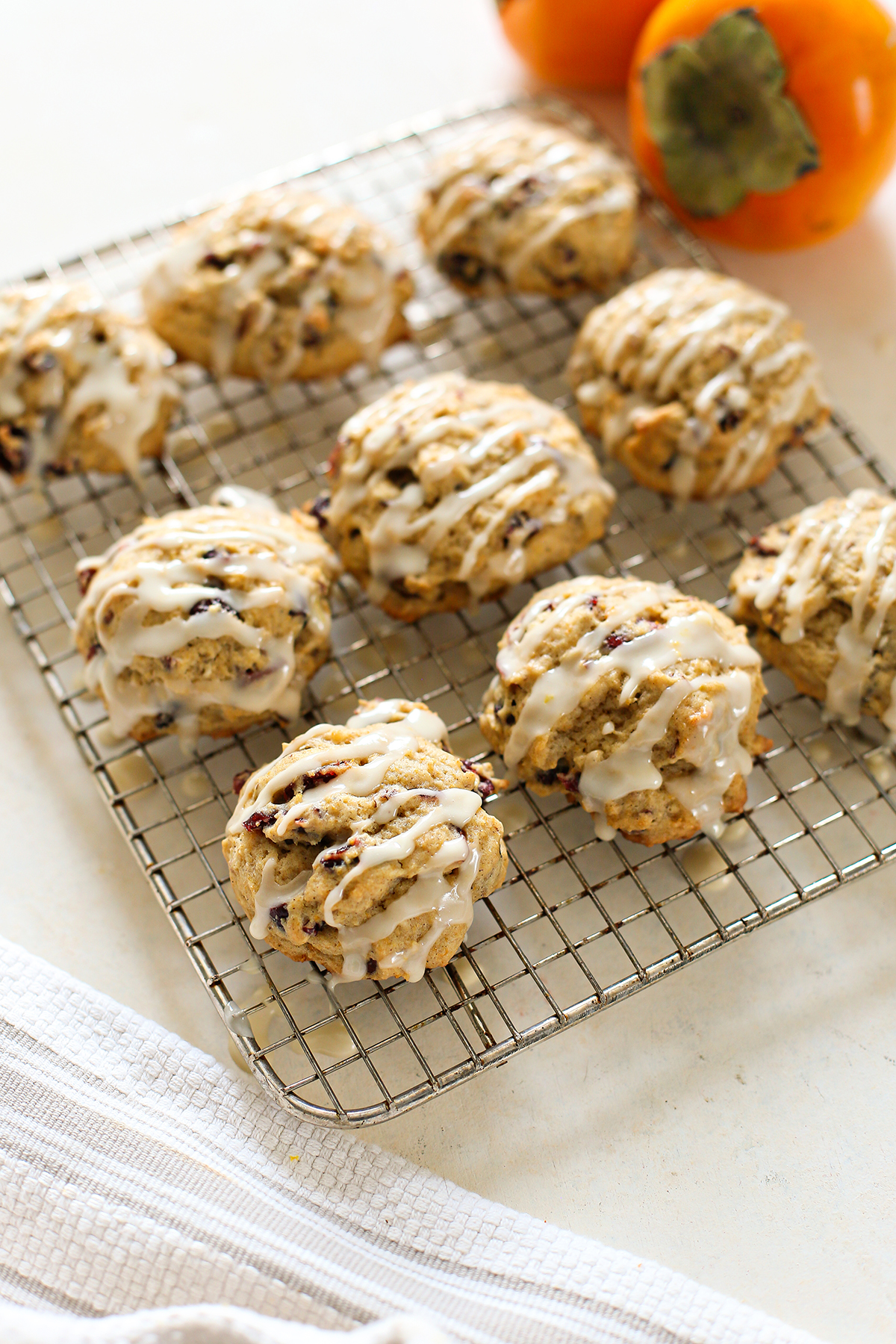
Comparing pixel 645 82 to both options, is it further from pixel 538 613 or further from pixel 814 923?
pixel 814 923

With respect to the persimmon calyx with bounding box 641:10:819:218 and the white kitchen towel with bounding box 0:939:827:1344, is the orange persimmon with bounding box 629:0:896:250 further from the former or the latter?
the white kitchen towel with bounding box 0:939:827:1344

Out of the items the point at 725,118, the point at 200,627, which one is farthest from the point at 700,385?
the point at 200,627

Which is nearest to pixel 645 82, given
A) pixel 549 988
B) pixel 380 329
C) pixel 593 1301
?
pixel 380 329

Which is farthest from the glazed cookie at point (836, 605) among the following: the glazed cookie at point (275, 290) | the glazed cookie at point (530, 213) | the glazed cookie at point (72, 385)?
the glazed cookie at point (72, 385)

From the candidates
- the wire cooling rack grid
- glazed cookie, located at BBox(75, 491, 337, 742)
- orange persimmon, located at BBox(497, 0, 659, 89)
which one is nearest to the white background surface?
the wire cooling rack grid

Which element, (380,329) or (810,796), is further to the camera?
(380,329)

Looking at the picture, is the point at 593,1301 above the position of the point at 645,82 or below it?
below
